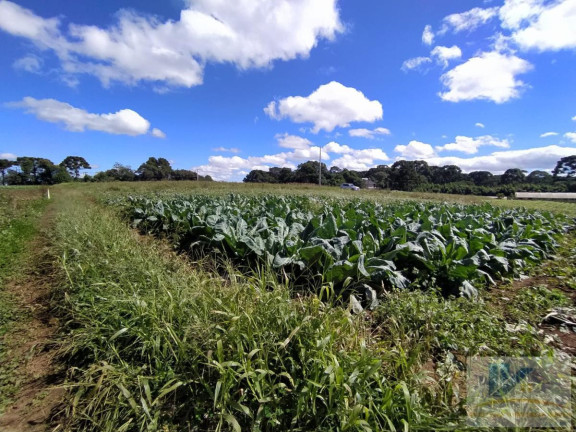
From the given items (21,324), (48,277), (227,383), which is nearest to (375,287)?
(227,383)

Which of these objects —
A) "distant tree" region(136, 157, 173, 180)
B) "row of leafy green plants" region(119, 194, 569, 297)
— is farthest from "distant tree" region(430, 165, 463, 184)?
"row of leafy green plants" region(119, 194, 569, 297)

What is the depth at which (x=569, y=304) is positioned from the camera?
296 cm

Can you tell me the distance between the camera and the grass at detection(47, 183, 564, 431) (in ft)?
4.84

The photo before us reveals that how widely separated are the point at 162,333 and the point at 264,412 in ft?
3.00

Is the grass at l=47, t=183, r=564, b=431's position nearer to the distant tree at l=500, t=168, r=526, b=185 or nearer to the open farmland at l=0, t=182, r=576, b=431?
the open farmland at l=0, t=182, r=576, b=431

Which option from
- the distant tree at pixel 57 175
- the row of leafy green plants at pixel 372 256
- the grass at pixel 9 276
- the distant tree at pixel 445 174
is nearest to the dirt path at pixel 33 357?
the grass at pixel 9 276

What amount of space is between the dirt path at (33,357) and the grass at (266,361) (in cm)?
13

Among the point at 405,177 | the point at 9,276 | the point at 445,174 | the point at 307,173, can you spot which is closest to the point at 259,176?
the point at 307,173

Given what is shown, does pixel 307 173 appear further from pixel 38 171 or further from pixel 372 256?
pixel 372 256

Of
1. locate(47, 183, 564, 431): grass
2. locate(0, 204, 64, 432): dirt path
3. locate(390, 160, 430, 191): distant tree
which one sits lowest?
locate(0, 204, 64, 432): dirt path

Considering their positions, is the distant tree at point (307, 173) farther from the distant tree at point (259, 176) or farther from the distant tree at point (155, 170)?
the distant tree at point (155, 170)

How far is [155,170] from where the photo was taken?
64250 mm

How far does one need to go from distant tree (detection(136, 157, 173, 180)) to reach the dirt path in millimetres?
60343

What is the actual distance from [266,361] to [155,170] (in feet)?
233
